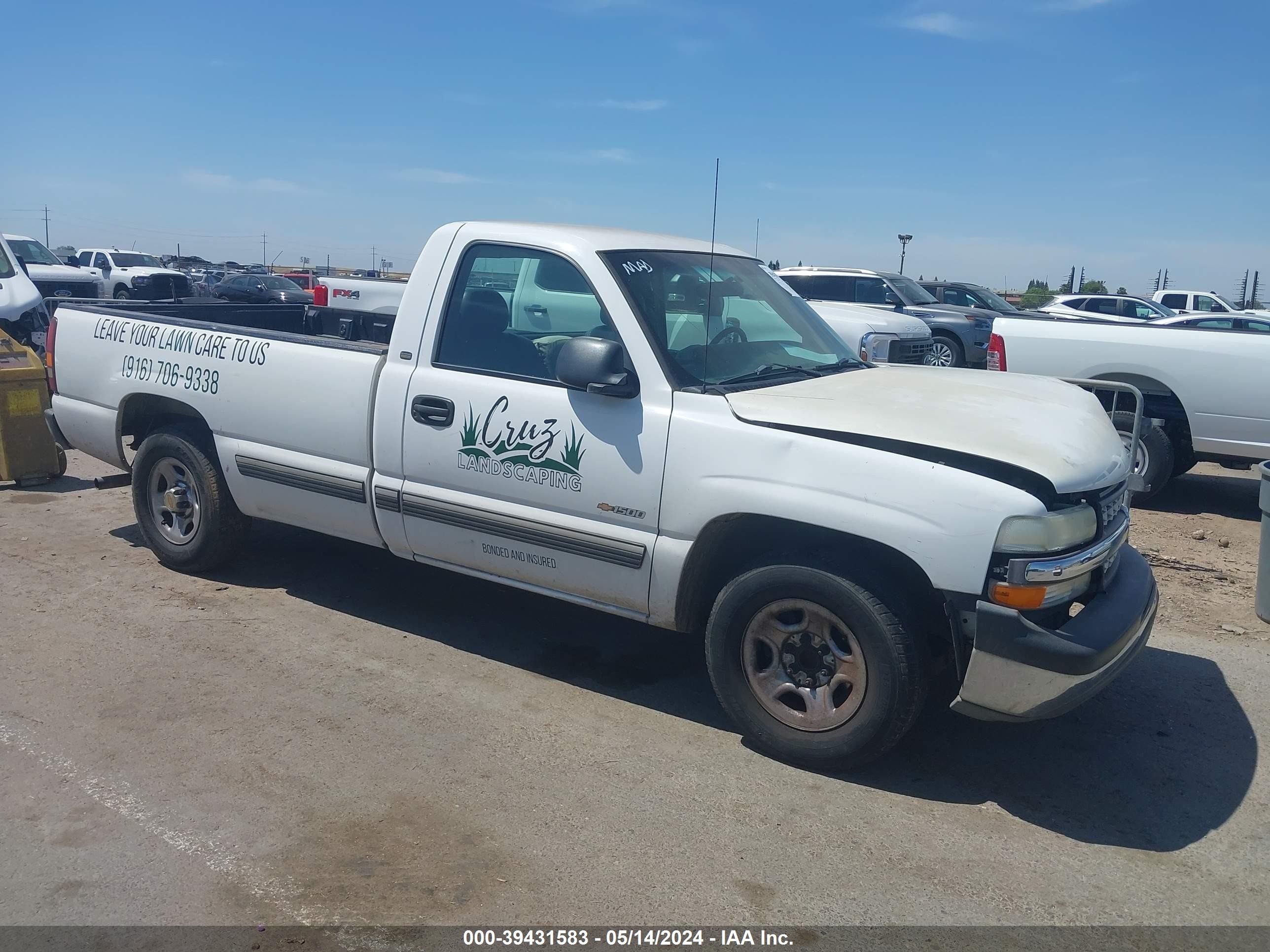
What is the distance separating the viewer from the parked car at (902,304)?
694 inches

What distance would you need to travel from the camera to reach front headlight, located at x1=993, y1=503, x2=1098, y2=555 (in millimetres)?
3488

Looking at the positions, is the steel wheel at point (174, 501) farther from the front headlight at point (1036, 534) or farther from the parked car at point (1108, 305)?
the parked car at point (1108, 305)

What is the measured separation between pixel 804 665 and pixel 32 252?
2161 centimetres

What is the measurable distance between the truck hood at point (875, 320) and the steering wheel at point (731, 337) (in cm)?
694

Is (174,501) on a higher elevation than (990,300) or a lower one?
lower

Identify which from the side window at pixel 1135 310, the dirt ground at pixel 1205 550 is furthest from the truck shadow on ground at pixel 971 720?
the side window at pixel 1135 310

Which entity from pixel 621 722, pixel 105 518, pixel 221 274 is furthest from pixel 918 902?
pixel 221 274

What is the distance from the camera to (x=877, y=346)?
11305 mm

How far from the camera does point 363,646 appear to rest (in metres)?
5.21

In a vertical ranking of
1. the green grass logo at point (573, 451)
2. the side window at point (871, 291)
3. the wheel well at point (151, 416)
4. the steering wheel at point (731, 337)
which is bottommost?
the wheel well at point (151, 416)

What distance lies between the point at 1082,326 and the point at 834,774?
6311 mm

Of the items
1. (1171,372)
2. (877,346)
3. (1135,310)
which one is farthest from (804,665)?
(1135,310)

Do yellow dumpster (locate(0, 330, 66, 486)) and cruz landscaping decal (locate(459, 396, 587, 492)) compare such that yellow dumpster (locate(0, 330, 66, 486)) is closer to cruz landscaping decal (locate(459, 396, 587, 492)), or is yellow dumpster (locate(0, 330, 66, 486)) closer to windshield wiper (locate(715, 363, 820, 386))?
cruz landscaping decal (locate(459, 396, 587, 492))

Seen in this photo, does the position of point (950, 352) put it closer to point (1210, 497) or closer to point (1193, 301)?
point (1210, 497)
